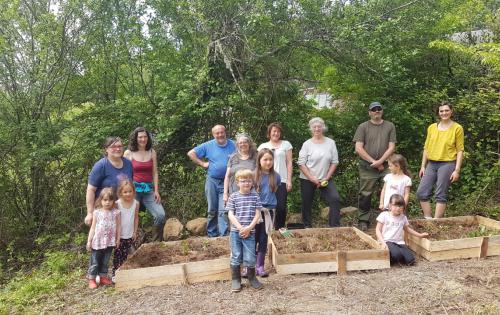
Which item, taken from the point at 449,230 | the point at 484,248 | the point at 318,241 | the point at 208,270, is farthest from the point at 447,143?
the point at 208,270

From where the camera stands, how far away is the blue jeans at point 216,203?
18.2 feet

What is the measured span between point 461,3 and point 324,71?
3079 millimetres

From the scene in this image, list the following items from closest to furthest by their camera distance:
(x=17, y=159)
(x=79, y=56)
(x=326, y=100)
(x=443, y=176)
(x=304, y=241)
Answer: (x=304, y=241) → (x=443, y=176) → (x=17, y=159) → (x=79, y=56) → (x=326, y=100)

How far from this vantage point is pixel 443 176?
18.5 ft

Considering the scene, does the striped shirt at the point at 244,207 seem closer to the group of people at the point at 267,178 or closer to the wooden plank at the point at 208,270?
the group of people at the point at 267,178

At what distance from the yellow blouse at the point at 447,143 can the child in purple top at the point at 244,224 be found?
2897 mm

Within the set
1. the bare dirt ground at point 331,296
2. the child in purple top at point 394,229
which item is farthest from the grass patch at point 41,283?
the child in purple top at point 394,229

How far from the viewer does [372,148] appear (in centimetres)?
600

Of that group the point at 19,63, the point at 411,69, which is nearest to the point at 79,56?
the point at 19,63

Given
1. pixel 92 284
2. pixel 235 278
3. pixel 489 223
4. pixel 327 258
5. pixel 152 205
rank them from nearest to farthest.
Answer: pixel 235 278
pixel 327 258
pixel 92 284
pixel 152 205
pixel 489 223

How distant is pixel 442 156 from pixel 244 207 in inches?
121

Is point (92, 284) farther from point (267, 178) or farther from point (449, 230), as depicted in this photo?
point (449, 230)

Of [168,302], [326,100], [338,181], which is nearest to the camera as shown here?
[168,302]

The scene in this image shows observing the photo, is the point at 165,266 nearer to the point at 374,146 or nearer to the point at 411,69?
the point at 374,146
